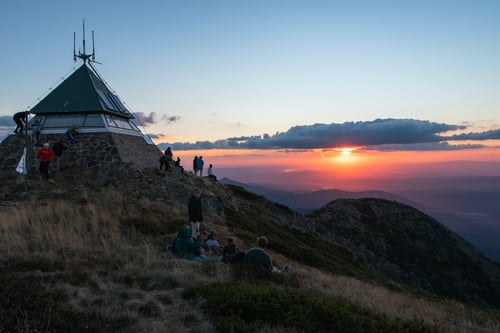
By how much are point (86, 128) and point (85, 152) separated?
7.63 ft

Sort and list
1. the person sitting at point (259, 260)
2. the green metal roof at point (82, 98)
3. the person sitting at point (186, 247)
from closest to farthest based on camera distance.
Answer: the person sitting at point (259, 260), the person sitting at point (186, 247), the green metal roof at point (82, 98)

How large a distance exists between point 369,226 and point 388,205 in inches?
529

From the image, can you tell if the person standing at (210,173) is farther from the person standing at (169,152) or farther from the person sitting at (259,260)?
the person sitting at (259,260)

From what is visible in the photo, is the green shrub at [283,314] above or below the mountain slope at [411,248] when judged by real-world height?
above

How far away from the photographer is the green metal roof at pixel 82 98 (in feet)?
88.1

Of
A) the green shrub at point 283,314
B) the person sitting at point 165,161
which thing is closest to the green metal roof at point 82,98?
the person sitting at point 165,161

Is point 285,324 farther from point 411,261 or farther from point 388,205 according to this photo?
point 388,205

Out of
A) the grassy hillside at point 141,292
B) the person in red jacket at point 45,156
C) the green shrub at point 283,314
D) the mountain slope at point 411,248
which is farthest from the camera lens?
the mountain slope at point 411,248

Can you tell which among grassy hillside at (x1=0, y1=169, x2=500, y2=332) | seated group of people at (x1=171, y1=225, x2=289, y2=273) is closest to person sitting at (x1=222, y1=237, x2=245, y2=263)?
seated group of people at (x1=171, y1=225, x2=289, y2=273)

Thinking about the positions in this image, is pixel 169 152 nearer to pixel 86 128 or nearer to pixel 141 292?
pixel 86 128

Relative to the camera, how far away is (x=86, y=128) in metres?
26.3

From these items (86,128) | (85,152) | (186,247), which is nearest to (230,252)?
(186,247)

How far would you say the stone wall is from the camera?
2410cm

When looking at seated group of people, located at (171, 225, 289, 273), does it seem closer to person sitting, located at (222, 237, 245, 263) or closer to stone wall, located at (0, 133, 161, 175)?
person sitting, located at (222, 237, 245, 263)
